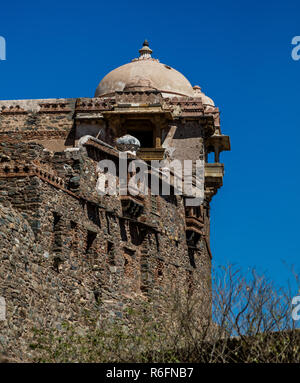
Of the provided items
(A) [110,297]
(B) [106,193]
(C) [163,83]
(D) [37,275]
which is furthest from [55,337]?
(C) [163,83]

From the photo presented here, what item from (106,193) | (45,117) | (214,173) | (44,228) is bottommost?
(44,228)

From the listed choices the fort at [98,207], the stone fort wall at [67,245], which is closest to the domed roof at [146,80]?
the fort at [98,207]

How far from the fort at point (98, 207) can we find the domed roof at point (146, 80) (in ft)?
0.17

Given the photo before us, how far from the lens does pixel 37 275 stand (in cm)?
2289

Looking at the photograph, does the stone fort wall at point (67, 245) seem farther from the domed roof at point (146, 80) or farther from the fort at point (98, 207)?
the domed roof at point (146, 80)

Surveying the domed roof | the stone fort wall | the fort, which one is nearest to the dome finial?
the fort

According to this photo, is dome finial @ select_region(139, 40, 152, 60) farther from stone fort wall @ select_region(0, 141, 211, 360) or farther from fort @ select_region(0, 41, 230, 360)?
stone fort wall @ select_region(0, 141, 211, 360)

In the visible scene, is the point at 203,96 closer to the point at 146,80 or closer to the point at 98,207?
the point at 146,80

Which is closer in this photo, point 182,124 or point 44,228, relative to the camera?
point 44,228

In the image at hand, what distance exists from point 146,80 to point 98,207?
490 inches

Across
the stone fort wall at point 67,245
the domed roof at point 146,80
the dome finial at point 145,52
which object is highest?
the dome finial at point 145,52

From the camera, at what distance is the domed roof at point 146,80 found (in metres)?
38.3

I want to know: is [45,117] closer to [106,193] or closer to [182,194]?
[182,194]
